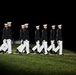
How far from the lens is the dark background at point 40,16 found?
108ft

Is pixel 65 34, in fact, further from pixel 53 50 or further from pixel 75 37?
pixel 53 50

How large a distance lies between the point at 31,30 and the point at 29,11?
1954mm

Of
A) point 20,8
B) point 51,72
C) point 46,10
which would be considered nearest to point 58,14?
point 46,10

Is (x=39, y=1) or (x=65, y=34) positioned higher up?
(x=39, y=1)

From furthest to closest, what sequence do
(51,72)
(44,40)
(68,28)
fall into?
(68,28) → (44,40) → (51,72)

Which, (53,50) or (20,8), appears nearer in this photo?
(53,50)

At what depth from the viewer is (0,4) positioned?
33188 mm

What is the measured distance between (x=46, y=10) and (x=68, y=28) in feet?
9.67

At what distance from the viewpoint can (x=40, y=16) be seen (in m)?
33.4

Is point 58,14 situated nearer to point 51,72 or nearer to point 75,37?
point 75,37

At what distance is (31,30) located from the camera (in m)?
33.4

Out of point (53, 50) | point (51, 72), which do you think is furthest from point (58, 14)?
point (51, 72)

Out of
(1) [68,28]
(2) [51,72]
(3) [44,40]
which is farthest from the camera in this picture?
(1) [68,28]

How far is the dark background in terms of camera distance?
108 ft
